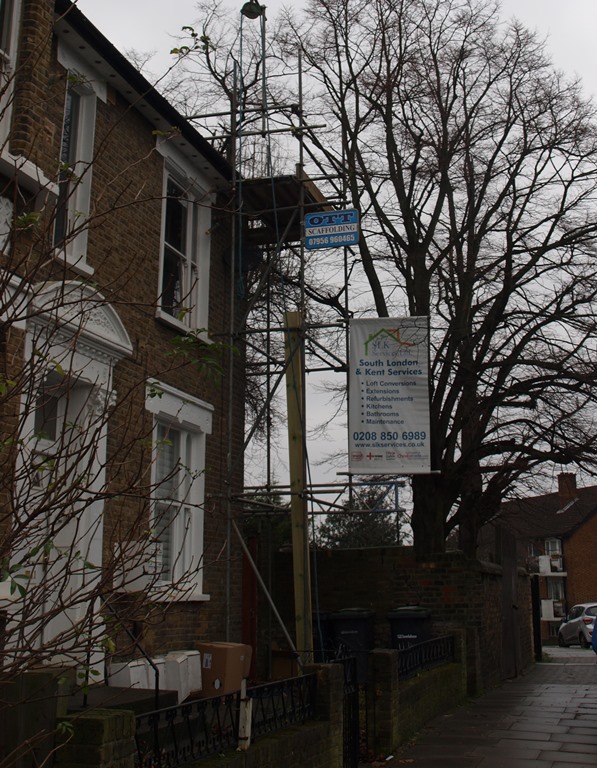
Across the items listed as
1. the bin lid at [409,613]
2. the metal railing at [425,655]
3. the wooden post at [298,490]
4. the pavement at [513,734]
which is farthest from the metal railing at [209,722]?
the bin lid at [409,613]

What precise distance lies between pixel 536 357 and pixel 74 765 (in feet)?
43.4

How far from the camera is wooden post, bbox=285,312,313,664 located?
1084 cm

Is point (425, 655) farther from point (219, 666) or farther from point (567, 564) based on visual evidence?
point (567, 564)

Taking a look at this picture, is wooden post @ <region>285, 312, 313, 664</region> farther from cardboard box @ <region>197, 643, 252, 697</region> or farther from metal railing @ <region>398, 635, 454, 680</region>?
metal railing @ <region>398, 635, 454, 680</region>

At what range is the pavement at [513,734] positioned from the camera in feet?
27.9

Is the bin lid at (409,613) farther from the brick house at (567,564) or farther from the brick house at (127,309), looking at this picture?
the brick house at (567,564)

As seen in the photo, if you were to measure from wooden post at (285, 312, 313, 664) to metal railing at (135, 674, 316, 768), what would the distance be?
3.37m

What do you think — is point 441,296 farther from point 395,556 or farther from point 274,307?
point 395,556

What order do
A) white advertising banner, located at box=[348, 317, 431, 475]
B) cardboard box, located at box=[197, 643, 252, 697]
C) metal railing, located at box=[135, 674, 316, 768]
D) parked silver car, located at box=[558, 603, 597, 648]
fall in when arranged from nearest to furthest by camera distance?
metal railing, located at box=[135, 674, 316, 768] < cardboard box, located at box=[197, 643, 252, 697] < white advertising banner, located at box=[348, 317, 431, 475] < parked silver car, located at box=[558, 603, 597, 648]

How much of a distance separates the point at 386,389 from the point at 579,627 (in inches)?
1034

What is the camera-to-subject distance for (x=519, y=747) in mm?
9117

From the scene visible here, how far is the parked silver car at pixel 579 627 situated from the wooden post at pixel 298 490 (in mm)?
26081

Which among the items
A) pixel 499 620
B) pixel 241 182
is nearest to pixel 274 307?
pixel 241 182

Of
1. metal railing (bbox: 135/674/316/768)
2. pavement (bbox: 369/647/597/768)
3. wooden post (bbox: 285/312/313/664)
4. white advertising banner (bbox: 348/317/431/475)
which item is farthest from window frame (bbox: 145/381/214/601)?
metal railing (bbox: 135/674/316/768)
